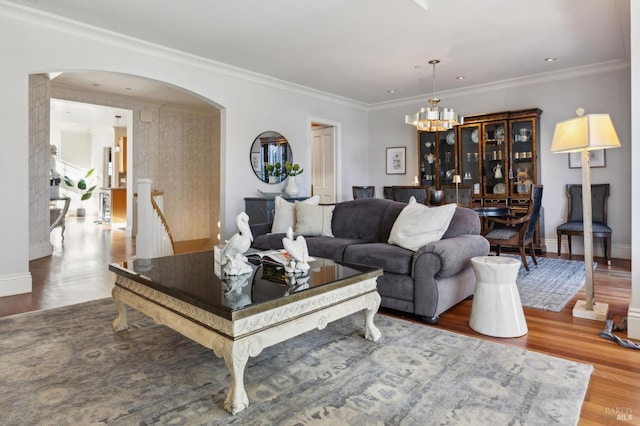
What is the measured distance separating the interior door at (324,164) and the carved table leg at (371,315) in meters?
4.85

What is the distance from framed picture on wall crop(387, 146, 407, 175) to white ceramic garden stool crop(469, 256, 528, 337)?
15.9 ft

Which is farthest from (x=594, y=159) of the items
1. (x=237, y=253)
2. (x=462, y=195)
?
(x=237, y=253)

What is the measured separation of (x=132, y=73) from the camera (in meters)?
4.31

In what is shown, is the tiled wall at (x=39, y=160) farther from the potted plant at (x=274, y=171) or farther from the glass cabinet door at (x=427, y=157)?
the glass cabinet door at (x=427, y=157)

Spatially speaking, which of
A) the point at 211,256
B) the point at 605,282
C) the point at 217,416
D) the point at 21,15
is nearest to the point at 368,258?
the point at 211,256

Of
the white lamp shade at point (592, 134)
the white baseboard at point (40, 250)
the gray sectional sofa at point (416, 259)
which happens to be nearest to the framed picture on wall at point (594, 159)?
the white lamp shade at point (592, 134)

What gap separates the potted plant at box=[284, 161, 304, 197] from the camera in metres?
5.71

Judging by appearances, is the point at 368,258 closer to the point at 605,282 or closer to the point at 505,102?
the point at 605,282

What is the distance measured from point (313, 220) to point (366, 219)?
578 millimetres

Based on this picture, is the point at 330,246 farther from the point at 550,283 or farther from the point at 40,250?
the point at 40,250

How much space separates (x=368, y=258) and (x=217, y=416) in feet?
5.90

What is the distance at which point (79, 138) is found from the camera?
12.9 meters

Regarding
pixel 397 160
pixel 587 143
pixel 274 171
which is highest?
pixel 397 160

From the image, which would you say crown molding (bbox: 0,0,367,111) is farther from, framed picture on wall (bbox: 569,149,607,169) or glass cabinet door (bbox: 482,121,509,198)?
framed picture on wall (bbox: 569,149,607,169)
